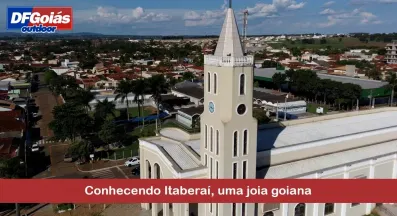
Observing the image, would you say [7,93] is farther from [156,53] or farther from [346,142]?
[156,53]

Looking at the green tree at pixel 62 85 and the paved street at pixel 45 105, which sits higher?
the green tree at pixel 62 85

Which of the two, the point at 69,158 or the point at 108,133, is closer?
the point at 69,158

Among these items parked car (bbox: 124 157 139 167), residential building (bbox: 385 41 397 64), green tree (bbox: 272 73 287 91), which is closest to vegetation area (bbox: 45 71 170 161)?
parked car (bbox: 124 157 139 167)

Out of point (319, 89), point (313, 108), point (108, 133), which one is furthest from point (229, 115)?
point (319, 89)

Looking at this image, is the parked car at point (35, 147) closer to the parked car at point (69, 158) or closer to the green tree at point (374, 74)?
the parked car at point (69, 158)

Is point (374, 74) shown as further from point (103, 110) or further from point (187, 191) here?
point (187, 191)

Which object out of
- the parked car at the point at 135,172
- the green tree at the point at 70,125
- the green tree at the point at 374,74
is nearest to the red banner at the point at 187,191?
the parked car at the point at 135,172

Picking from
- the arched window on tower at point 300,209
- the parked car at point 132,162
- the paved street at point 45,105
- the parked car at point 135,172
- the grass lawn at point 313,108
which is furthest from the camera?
the grass lawn at point 313,108
